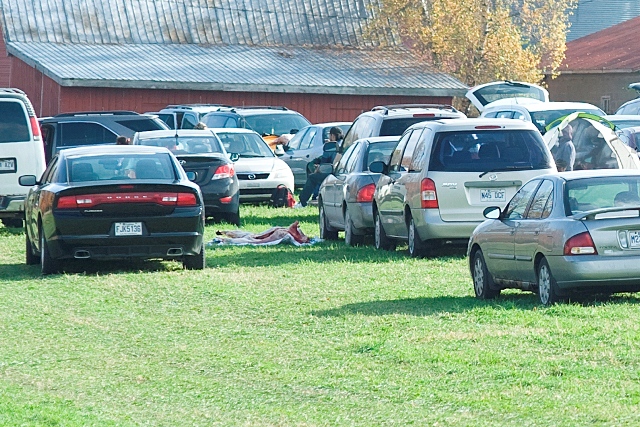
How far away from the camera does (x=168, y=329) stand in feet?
38.7

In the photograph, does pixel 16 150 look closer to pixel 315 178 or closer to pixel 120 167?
pixel 120 167

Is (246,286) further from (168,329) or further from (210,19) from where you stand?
(210,19)

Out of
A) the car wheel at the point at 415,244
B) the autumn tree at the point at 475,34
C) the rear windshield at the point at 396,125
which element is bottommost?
the car wheel at the point at 415,244

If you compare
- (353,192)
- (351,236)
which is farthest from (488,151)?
(351,236)

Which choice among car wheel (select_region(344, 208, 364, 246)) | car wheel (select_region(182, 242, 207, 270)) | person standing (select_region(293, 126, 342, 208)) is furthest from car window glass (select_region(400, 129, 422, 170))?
person standing (select_region(293, 126, 342, 208))

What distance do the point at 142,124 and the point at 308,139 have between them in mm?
6170

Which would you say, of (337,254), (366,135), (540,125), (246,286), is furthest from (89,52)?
(246,286)

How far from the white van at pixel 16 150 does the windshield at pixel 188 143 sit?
9.12ft

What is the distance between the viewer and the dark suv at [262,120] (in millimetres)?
33562

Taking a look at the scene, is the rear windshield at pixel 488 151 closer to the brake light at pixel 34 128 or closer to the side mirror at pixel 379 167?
the side mirror at pixel 379 167

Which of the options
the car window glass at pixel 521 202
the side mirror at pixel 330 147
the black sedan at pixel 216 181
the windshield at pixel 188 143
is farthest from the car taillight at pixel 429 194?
the side mirror at pixel 330 147

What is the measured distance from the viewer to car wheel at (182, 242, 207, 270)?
1644 cm

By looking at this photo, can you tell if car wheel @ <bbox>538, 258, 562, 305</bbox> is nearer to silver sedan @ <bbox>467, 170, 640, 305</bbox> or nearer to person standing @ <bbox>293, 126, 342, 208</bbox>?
silver sedan @ <bbox>467, 170, 640, 305</bbox>

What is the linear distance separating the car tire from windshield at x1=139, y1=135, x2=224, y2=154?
592 cm
